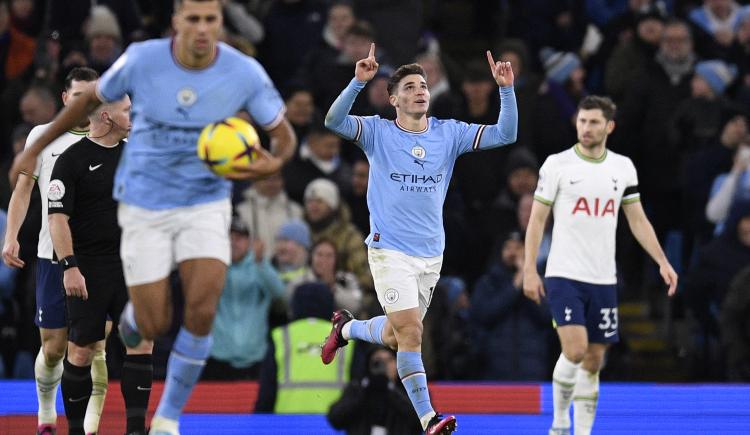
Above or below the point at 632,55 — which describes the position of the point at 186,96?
above

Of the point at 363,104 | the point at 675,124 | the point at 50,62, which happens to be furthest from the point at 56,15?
the point at 675,124

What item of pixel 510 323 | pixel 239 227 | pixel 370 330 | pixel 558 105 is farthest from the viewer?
pixel 558 105

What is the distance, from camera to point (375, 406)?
1144 centimetres

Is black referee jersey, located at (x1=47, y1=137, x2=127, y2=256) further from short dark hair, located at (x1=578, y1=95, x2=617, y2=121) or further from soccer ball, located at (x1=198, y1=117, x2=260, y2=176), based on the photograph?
short dark hair, located at (x1=578, y1=95, x2=617, y2=121)

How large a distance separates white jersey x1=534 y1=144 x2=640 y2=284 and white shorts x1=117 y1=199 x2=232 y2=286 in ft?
11.7

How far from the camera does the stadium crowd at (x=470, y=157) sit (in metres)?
13.9

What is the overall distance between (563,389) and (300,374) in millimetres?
2246

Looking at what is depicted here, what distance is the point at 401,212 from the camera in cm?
1062

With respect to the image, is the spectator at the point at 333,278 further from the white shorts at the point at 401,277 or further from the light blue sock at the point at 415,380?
the light blue sock at the point at 415,380

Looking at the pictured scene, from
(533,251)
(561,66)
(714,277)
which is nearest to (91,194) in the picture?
(533,251)

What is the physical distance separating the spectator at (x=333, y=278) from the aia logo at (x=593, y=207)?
2891 millimetres

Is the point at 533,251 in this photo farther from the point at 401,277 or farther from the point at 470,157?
the point at 470,157

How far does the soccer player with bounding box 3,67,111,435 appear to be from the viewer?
408 inches

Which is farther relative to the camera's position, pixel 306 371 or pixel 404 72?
pixel 306 371
